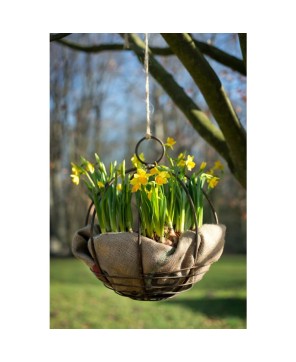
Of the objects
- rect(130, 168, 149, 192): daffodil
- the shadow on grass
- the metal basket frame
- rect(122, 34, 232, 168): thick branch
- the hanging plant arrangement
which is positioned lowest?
the shadow on grass

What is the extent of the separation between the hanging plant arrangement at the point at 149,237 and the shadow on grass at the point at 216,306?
3.72m

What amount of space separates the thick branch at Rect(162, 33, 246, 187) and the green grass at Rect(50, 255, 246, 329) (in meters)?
2.98

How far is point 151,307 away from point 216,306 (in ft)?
2.29

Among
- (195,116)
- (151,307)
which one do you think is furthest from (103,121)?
(195,116)

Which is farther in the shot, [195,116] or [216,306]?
[216,306]

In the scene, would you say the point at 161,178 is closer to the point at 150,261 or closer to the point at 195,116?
the point at 150,261

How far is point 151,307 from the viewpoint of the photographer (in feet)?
15.8

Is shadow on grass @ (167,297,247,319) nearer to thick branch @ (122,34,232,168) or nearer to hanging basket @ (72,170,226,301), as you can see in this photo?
thick branch @ (122,34,232,168)

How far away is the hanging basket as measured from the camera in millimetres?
1152

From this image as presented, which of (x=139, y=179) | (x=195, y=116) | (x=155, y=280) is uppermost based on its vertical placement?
(x=195, y=116)

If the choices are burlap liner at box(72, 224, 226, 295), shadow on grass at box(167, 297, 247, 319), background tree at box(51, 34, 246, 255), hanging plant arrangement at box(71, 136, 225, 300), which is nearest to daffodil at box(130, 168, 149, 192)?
hanging plant arrangement at box(71, 136, 225, 300)
